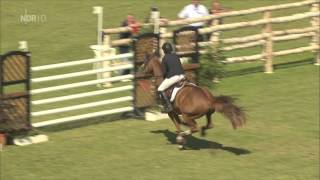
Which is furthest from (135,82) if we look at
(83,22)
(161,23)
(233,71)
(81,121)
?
(83,22)

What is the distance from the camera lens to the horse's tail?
1241 cm

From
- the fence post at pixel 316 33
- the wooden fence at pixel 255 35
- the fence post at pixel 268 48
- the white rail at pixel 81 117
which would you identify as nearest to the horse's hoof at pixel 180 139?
the white rail at pixel 81 117

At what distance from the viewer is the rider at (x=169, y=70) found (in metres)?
12.6

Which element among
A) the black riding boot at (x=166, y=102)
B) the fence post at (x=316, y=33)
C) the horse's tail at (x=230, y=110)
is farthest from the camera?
the fence post at (x=316, y=33)

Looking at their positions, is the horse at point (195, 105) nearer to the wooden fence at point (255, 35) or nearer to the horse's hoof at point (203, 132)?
the horse's hoof at point (203, 132)

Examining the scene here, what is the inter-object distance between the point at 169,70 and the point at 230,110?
1.27 m

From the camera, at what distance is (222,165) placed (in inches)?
485

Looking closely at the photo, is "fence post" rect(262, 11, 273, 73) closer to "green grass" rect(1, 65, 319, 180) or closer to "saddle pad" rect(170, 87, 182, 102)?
"green grass" rect(1, 65, 319, 180)

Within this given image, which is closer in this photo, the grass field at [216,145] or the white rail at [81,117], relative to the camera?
the grass field at [216,145]

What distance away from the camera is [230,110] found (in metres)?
12.5

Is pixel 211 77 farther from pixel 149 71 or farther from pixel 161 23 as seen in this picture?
pixel 149 71

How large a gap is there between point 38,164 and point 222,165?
10.0 feet

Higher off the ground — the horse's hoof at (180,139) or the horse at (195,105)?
the horse at (195,105)

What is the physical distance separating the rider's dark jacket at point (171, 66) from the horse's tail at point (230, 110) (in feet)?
2.77
